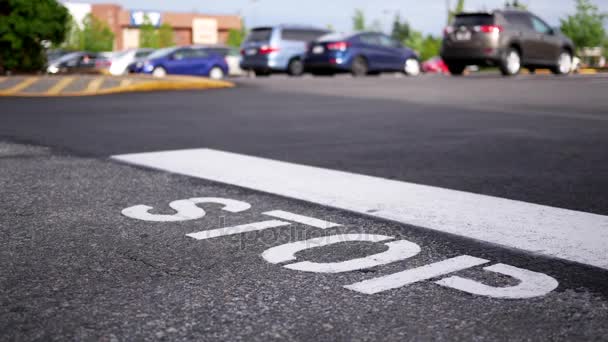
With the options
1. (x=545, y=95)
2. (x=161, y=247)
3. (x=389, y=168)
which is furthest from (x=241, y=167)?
(x=545, y=95)

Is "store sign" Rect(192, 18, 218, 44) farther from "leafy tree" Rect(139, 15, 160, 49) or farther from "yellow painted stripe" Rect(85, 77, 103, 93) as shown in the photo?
"yellow painted stripe" Rect(85, 77, 103, 93)

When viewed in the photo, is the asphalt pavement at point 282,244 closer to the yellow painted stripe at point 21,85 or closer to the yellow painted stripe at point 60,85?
the yellow painted stripe at point 60,85

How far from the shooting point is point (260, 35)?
83.9 feet

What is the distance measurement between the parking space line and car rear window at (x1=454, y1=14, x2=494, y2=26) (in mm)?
10744

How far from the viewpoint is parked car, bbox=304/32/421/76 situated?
73.4 feet

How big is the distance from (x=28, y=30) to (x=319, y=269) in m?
15.2

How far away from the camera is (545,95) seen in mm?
12750

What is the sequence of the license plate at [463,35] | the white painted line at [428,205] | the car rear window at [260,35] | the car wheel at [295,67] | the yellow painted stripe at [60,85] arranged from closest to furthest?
1. the white painted line at [428,205]
2. the yellow painted stripe at [60,85]
3. the license plate at [463,35]
4. the car rear window at [260,35]
5. the car wheel at [295,67]

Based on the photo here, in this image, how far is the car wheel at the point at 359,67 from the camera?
2278 centimetres

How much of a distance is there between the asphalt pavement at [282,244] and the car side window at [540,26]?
13458mm

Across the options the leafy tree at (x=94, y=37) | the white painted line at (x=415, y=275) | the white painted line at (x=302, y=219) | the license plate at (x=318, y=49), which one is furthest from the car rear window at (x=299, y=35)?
the leafy tree at (x=94, y=37)

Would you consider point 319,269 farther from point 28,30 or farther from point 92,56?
point 92,56

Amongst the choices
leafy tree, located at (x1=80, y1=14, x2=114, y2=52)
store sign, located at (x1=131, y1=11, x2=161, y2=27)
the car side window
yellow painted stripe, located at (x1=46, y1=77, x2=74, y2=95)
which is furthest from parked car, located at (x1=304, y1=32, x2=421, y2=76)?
store sign, located at (x1=131, y1=11, x2=161, y2=27)

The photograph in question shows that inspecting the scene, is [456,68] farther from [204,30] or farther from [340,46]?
[204,30]
